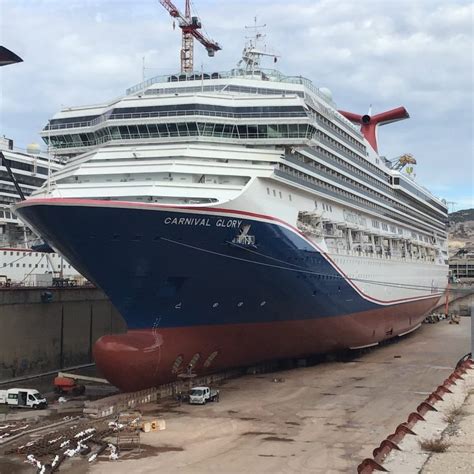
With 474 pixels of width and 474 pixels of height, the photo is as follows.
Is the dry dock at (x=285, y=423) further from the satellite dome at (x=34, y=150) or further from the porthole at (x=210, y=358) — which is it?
the satellite dome at (x=34, y=150)

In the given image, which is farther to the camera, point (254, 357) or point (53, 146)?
point (53, 146)

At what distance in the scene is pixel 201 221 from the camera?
21047 millimetres

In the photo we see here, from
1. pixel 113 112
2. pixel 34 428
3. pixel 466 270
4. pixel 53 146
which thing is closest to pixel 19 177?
pixel 53 146

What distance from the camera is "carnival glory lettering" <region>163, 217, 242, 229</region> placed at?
67.6 feet

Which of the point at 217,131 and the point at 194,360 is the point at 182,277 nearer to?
the point at 194,360

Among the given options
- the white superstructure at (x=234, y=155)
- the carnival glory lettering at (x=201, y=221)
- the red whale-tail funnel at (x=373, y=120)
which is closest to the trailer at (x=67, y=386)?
the white superstructure at (x=234, y=155)

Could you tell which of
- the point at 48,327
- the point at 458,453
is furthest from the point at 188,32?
the point at 458,453

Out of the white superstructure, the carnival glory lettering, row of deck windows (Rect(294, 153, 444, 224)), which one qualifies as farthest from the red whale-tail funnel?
the carnival glory lettering

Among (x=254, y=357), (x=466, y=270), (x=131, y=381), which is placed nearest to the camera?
(x=131, y=381)

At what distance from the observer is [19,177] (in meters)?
55.9

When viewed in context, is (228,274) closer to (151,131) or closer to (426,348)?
(151,131)

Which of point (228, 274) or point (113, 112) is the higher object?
point (113, 112)

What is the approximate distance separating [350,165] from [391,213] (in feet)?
26.1

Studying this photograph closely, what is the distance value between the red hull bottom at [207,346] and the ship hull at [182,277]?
0.04 meters
